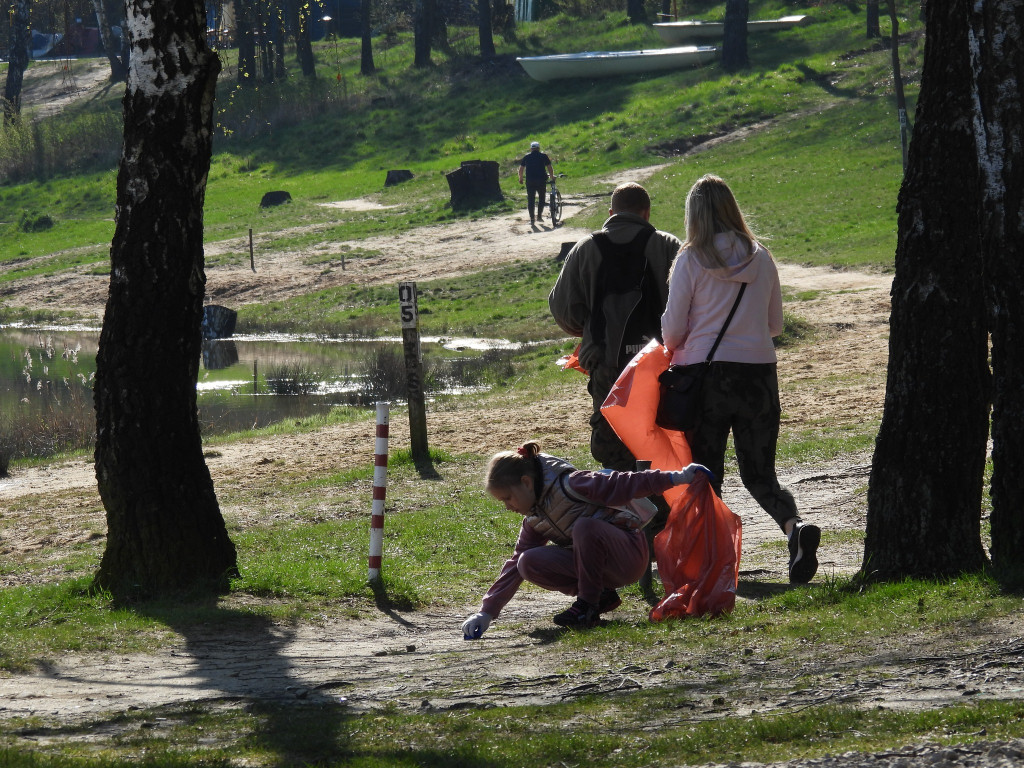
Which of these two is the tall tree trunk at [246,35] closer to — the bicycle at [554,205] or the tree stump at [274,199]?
the tree stump at [274,199]

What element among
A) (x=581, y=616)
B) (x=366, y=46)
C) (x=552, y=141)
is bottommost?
(x=581, y=616)

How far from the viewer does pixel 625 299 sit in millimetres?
7051

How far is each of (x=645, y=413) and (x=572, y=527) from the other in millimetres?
753

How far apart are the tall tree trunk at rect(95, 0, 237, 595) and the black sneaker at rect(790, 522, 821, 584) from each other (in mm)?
3277

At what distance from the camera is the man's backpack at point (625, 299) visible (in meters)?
7.04

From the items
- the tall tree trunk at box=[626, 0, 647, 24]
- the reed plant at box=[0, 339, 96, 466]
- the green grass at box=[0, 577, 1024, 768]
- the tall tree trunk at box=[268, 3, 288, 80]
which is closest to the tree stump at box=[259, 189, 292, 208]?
the reed plant at box=[0, 339, 96, 466]

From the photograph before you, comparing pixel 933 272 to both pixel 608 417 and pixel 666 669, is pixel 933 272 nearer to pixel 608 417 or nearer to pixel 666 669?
pixel 608 417

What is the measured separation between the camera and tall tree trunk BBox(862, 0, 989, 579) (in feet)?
18.8

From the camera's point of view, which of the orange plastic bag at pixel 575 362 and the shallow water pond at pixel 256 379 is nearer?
the orange plastic bag at pixel 575 362

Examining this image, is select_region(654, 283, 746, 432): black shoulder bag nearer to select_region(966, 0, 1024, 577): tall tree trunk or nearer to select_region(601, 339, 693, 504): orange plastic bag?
select_region(601, 339, 693, 504): orange plastic bag

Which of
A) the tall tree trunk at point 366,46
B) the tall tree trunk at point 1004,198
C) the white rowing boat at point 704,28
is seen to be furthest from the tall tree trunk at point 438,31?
the tall tree trunk at point 1004,198

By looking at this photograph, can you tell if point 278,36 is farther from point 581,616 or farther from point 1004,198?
point 1004,198

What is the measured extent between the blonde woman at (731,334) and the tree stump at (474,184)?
2889 centimetres

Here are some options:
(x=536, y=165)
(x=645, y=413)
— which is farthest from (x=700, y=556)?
(x=536, y=165)
